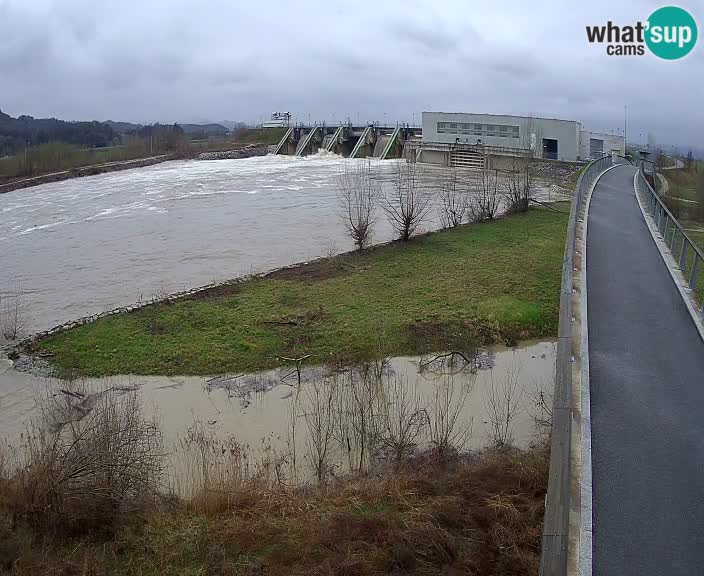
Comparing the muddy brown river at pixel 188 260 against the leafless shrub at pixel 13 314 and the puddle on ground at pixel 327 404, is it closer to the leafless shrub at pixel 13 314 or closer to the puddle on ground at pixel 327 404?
the puddle on ground at pixel 327 404


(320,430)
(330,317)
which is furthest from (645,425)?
(330,317)

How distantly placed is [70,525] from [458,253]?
1850 centimetres

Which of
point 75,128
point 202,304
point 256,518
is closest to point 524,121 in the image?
point 202,304

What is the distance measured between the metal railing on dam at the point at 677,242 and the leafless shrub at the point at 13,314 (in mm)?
15848

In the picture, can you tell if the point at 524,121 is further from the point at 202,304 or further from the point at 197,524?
the point at 197,524

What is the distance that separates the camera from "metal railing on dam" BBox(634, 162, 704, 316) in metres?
12.6

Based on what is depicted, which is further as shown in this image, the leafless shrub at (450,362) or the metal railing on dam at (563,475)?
the leafless shrub at (450,362)

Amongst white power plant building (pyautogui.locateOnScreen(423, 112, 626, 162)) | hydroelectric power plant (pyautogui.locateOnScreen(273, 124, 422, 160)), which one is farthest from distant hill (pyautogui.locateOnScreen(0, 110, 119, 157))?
white power plant building (pyautogui.locateOnScreen(423, 112, 626, 162))

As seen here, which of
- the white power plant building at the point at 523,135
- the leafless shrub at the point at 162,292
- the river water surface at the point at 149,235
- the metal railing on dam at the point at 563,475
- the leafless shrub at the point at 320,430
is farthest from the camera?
the white power plant building at the point at 523,135

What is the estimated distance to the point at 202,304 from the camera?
61.8 ft

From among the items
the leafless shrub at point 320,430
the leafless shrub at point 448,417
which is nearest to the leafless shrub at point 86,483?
the leafless shrub at point 320,430

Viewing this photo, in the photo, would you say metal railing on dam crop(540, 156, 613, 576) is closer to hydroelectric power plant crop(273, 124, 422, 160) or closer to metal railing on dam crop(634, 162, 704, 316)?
metal railing on dam crop(634, 162, 704, 316)

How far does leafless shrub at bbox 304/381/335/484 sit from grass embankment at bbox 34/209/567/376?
182 centimetres

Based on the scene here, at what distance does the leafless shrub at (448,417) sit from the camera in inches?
415
